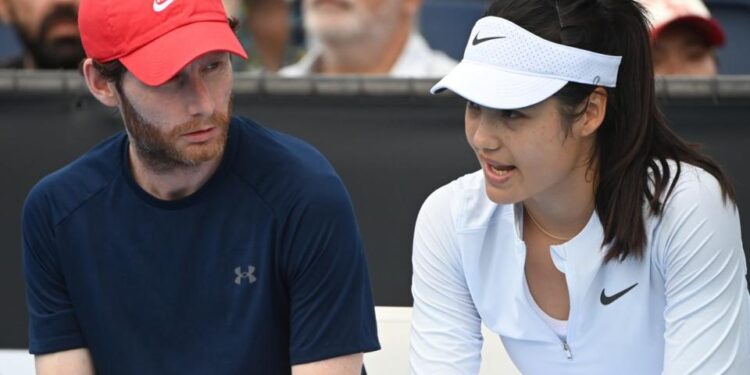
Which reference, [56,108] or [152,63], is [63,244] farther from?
[56,108]

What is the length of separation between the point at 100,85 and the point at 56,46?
2478 millimetres

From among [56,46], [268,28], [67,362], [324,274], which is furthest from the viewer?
[268,28]

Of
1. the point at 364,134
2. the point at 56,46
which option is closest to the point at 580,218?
the point at 364,134

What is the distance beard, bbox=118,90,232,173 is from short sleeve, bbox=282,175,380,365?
17cm

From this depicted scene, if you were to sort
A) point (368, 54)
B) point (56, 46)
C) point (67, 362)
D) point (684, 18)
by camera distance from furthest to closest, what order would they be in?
1. point (368, 54)
2. point (56, 46)
3. point (684, 18)
4. point (67, 362)

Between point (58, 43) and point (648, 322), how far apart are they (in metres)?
2.97

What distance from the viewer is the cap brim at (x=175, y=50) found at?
6.45 feet

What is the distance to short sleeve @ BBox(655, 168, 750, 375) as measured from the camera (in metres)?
1.98

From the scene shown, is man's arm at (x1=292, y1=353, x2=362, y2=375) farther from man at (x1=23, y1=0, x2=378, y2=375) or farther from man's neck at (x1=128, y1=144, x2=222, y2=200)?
man's neck at (x1=128, y1=144, x2=222, y2=200)

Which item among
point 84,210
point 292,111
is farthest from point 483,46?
point 292,111

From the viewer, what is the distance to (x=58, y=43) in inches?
177

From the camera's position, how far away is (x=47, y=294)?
2152 mm

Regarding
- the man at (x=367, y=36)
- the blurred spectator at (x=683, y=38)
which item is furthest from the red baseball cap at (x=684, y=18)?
the man at (x=367, y=36)

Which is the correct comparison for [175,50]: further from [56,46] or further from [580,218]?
[56,46]
